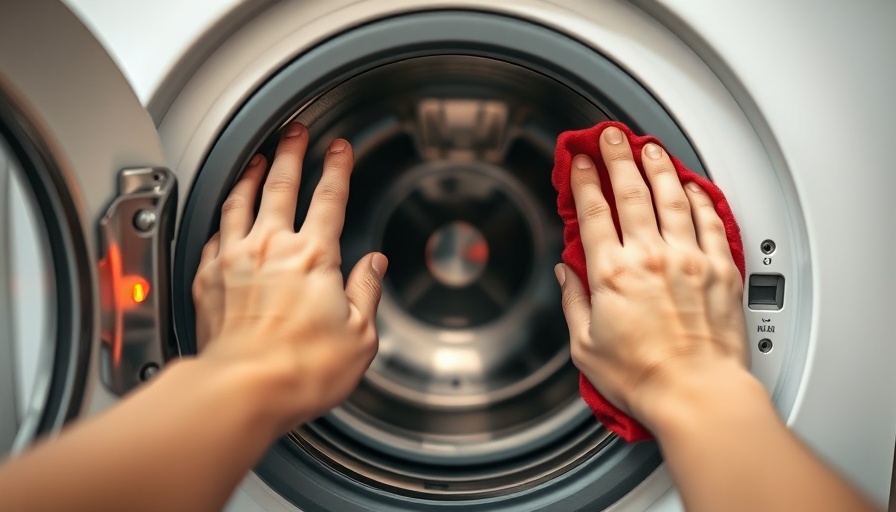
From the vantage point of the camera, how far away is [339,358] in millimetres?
527

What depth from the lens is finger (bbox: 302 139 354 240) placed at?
0.58 m

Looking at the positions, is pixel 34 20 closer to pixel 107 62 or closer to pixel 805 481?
pixel 107 62

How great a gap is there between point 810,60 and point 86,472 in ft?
1.97

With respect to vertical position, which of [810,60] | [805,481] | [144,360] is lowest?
[805,481]

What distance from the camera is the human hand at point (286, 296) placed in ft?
1.60

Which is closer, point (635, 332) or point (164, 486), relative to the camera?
point (164, 486)

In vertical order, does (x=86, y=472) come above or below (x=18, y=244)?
below

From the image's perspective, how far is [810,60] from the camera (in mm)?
527

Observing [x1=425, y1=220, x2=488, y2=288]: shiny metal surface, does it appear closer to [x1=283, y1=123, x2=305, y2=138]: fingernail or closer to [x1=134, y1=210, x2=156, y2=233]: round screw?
[x1=283, y1=123, x2=305, y2=138]: fingernail

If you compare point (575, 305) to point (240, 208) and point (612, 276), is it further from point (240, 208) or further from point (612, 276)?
point (240, 208)

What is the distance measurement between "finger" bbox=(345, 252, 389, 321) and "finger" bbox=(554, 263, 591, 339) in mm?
178

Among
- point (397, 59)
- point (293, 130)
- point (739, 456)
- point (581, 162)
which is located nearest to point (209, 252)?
point (293, 130)

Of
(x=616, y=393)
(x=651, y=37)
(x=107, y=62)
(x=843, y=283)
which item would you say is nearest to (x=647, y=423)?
(x=616, y=393)

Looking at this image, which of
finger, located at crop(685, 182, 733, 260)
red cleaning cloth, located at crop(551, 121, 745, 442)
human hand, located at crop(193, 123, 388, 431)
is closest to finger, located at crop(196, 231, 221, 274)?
human hand, located at crop(193, 123, 388, 431)
